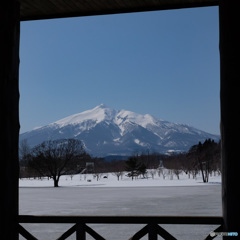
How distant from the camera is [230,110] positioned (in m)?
4.29

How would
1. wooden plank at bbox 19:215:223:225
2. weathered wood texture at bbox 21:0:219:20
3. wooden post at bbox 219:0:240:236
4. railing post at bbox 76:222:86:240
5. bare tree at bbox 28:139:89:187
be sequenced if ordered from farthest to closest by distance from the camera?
bare tree at bbox 28:139:89:187 < weathered wood texture at bbox 21:0:219:20 < railing post at bbox 76:222:86:240 < wooden plank at bbox 19:215:223:225 < wooden post at bbox 219:0:240:236

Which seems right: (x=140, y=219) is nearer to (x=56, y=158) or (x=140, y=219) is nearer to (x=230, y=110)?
(x=230, y=110)

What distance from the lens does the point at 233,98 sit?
428 centimetres

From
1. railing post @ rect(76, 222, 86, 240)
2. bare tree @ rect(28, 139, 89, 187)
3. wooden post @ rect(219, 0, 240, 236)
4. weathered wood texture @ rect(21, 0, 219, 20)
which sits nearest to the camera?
wooden post @ rect(219, 0, 240, 236)

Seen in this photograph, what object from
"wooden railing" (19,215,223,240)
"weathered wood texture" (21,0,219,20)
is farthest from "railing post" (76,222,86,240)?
"weathered wood texture" (21,0,219,20)
